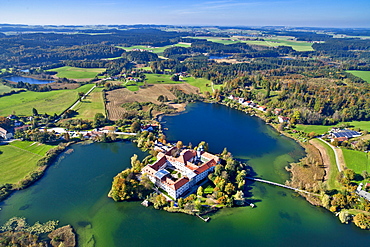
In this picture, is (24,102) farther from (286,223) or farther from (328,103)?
(328,103)

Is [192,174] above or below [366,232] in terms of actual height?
above

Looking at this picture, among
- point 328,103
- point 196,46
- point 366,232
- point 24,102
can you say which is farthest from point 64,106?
point 196,46

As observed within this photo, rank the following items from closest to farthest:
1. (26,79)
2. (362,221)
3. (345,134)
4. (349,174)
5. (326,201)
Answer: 1. (362,221)
2. (326,201)
3. (349,174)
4. (345,134)
5. (26,79)

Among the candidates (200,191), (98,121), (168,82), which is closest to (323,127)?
(200,191)

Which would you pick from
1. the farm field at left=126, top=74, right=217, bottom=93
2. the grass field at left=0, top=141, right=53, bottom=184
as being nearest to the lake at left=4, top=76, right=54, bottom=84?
the farm field at left=126, top=74, right=217, bottom=93

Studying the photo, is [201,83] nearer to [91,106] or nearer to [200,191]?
[91,106]

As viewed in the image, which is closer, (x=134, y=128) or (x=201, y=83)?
(x=134, y=128)

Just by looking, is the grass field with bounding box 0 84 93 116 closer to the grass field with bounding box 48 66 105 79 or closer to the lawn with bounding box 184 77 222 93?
the grass field with bounding box 48 66 105 79
